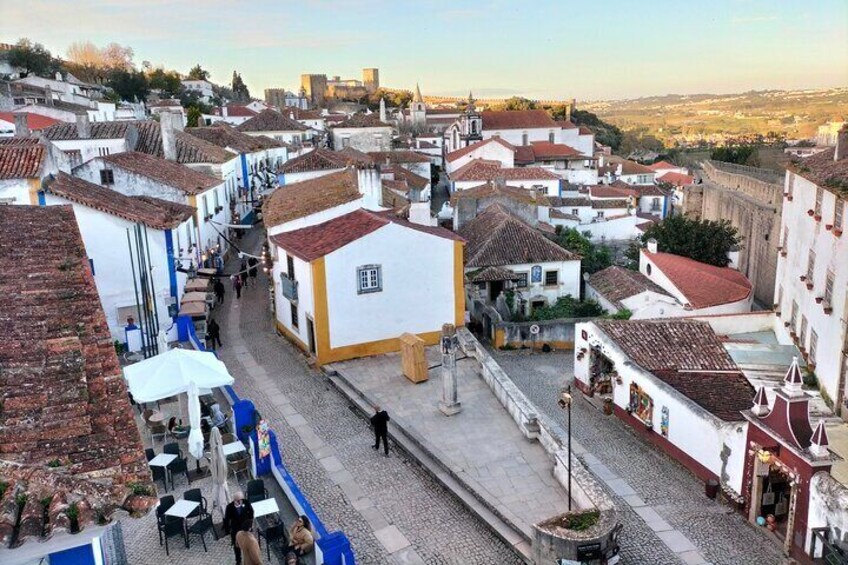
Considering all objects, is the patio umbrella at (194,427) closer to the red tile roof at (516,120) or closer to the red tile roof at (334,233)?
the red tile roof at (334,233)

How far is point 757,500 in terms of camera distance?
13.3 m

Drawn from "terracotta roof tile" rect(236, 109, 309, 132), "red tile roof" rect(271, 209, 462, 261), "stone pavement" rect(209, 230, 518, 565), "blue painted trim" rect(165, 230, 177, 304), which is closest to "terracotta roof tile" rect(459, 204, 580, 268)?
"red tile roof" rect(271, 209, 462, 261)

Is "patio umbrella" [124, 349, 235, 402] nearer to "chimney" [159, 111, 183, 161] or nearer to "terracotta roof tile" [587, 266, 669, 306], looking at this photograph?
"terracotta roof tile" [587, 266, 669, 306]

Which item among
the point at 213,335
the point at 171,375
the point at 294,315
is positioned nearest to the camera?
the point at 171,375

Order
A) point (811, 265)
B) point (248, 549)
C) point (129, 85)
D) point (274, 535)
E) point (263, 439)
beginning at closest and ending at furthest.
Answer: point (248, 549) < point (274, 535) < point (263, 439) < point (811, 265) < point (129, 85)

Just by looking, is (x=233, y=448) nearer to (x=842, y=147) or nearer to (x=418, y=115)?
(x=842, y=147)

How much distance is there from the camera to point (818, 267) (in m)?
19.8

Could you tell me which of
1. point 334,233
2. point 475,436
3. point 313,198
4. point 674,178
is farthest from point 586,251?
point 674,178

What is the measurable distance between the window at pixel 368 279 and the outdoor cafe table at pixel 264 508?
9989 mm

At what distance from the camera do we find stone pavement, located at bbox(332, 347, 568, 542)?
1294 centimetres

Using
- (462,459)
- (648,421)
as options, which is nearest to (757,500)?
(648,421)

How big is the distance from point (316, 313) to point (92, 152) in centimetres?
2025

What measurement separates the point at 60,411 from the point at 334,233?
49.6 feet

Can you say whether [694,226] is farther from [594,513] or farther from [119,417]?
[119,417]
